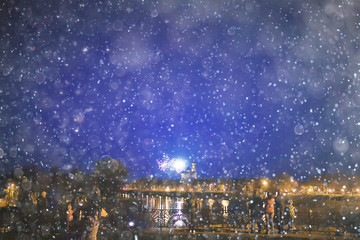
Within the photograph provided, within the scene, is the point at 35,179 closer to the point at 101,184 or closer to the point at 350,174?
the point at 101,184

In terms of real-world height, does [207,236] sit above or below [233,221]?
below

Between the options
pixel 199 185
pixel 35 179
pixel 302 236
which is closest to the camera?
pixel 302 236

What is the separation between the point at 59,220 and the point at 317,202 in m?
77.3

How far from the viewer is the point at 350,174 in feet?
391

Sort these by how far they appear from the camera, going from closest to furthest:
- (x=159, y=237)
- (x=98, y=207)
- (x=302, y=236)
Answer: (x=98, y=207)
(x=302, y=236)
(x=159, y=237)

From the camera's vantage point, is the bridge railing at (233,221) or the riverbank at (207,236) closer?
the riverbank at (207,236)

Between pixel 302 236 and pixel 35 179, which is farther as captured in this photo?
pixel 35 179

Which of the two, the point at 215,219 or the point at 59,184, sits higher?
the point at 59,184

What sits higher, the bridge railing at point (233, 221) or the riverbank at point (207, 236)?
the bridge railing at point (233, 221)

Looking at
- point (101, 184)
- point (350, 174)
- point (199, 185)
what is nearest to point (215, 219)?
point (101, 184)

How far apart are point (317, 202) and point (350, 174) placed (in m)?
47.0

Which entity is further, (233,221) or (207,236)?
(233,221)

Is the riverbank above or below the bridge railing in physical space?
below

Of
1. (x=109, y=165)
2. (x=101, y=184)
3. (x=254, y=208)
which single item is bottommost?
(x=254, y=208)
